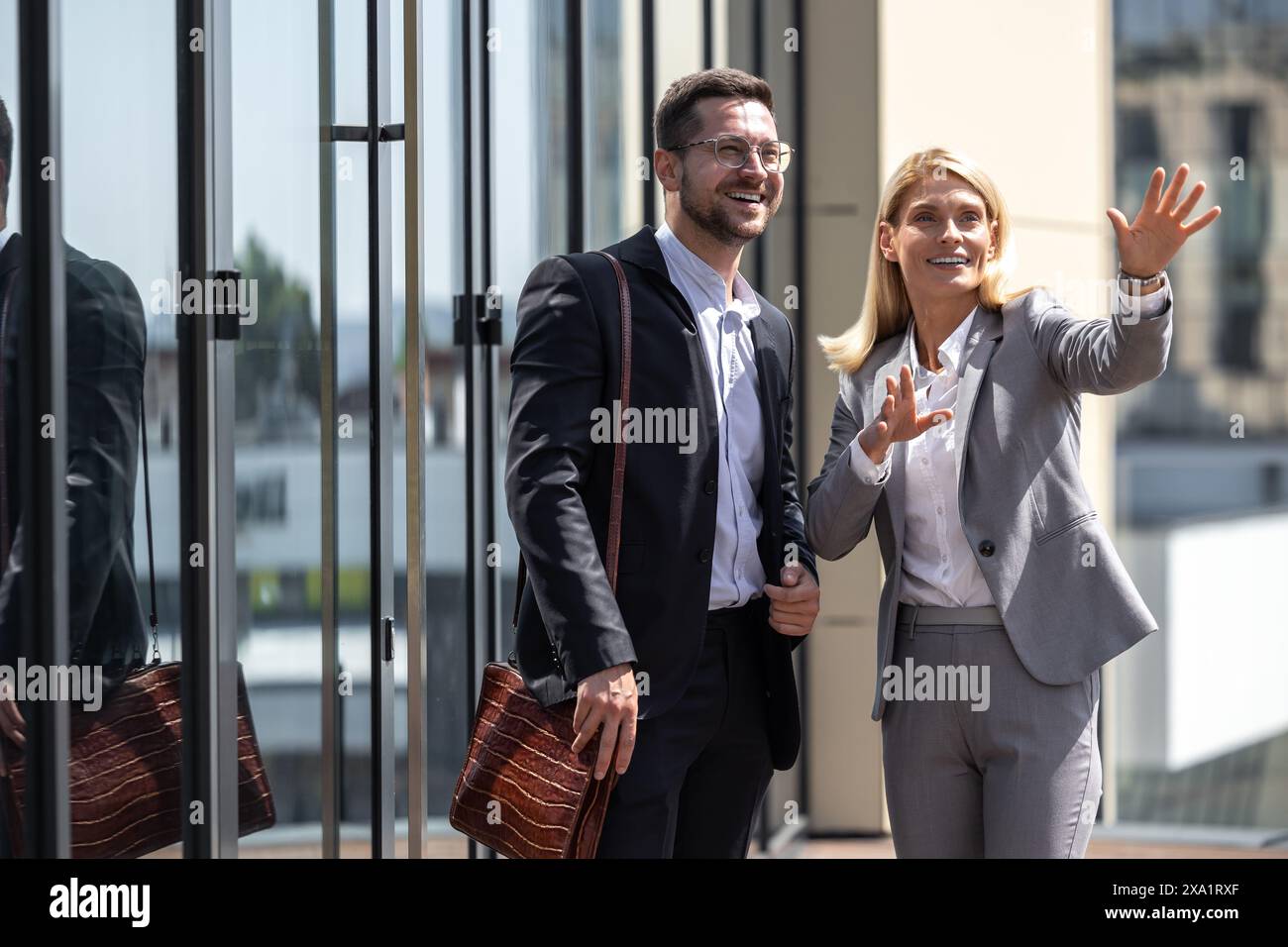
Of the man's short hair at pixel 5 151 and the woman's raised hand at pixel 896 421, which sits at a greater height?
the man's short hair at pixel 5 151

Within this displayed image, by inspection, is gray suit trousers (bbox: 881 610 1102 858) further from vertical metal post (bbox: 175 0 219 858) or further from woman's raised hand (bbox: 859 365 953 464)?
vertical metal post (bbox: 175 0 219 858)

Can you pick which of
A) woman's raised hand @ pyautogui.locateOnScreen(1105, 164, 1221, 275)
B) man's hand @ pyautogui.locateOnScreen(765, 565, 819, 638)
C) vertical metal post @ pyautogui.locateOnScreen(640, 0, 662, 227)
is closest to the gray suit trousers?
man's hand @ pyautogui.locateOnScreen(765, 565, 819, 638)

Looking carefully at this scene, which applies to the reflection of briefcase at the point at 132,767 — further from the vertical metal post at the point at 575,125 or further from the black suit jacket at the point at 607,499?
the vertical metal post at the point at 575,125

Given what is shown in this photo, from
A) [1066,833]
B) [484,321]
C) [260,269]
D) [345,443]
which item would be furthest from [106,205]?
[1066,833]

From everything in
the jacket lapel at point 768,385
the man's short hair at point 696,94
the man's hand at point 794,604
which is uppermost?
the man's short hair at point 696,94

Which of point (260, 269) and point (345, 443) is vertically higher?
point (260, 269)

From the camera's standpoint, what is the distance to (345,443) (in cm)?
327

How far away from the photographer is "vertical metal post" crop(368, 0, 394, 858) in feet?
10.7

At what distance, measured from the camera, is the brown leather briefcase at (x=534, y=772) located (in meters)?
2.44

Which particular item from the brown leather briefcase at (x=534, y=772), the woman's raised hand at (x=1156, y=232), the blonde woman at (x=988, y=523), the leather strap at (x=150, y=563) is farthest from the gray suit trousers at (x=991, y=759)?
the leather strap at (x=150, y=563)

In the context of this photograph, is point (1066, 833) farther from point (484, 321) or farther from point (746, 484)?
point (484, 321)

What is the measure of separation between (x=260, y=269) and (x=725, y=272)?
943 millimetres

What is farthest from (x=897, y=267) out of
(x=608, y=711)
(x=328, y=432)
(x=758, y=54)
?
(x=758, y=54)

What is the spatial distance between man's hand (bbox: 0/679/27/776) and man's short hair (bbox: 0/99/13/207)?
74 centimetres
